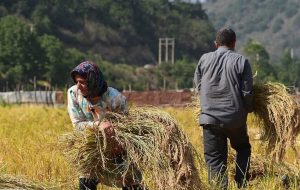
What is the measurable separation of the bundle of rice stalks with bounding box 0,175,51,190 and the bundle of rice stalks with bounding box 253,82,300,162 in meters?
2.31

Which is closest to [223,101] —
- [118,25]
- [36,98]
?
[36,98]

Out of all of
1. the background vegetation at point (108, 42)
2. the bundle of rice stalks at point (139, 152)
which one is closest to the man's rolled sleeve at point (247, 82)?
the bundle of rice stalks at point (139, 152)

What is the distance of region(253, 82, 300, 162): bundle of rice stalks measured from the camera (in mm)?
6121

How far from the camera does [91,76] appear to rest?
466 centimetres

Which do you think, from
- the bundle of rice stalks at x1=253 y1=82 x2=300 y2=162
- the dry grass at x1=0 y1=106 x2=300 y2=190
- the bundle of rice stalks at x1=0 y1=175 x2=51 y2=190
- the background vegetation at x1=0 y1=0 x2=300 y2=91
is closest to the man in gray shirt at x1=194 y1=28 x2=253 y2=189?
the dry grass at x1=0 y1=106 x2=300 y2=190

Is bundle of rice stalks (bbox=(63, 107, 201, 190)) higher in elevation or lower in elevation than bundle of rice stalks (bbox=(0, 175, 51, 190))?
higher

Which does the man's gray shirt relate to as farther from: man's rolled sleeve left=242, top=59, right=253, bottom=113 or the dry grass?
the dry grass

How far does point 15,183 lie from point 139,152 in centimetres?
82

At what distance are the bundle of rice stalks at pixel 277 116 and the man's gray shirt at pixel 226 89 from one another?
1.35 feet

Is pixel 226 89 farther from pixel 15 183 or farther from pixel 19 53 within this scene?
pixel 19 53

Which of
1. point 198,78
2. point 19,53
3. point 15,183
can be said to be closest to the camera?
point 15,183

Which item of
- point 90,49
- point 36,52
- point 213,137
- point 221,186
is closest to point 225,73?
point 213,137

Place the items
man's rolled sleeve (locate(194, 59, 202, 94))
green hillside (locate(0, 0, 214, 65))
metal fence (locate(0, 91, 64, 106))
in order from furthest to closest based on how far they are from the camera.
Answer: green hillside (locate(0, 0, 214, 65)), metal fence (locate(0, 91, 64, 106)), man's rolled sleeve (locate(194, 59, 202, 94))

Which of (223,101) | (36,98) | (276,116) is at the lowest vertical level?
A: (36,98)
